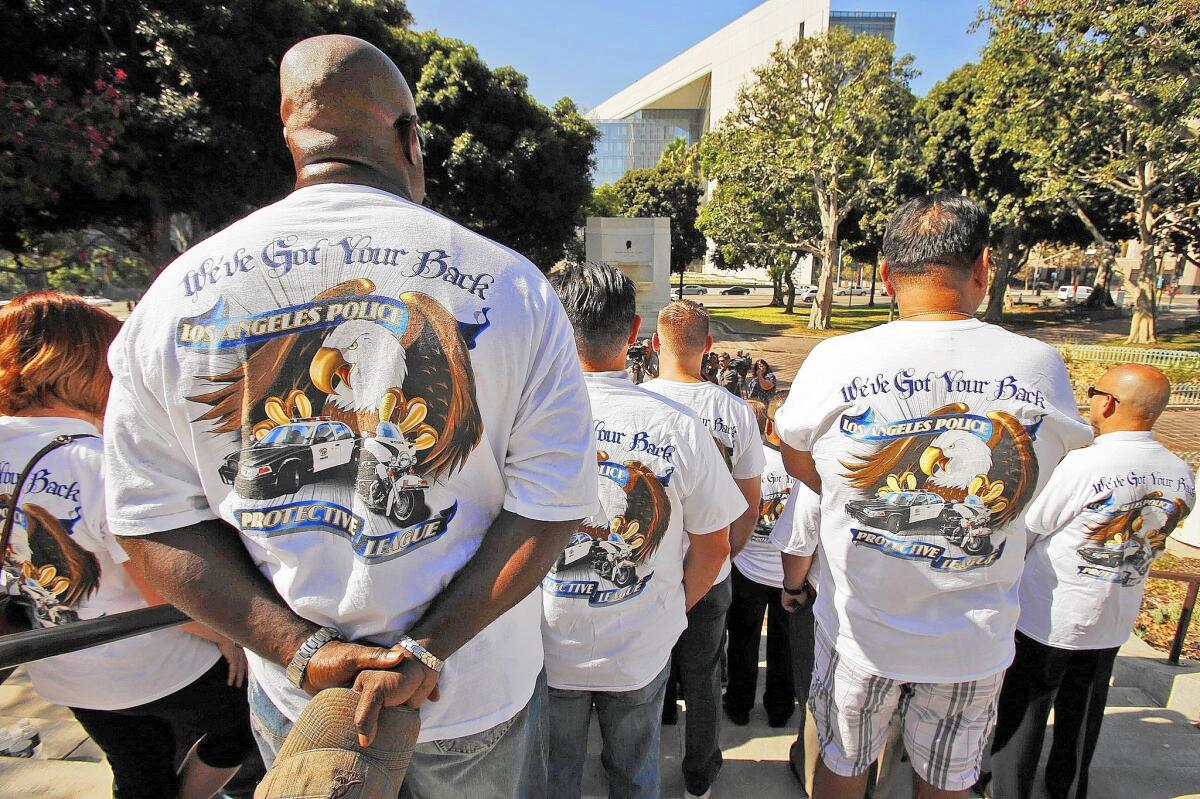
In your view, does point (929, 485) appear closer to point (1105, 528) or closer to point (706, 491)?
point (706, 491)

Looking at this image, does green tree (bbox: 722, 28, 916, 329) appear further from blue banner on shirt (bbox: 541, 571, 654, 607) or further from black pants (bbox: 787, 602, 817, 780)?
blue banner on shirt (bbox: 541, 571, 654, 607)

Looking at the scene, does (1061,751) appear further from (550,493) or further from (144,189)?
(144,189)

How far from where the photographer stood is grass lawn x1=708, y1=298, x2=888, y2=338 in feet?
84.5

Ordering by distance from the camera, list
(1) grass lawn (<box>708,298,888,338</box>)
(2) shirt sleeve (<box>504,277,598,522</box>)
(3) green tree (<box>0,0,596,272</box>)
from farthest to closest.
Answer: (1) grass lawn (<box>708,298,888,338</box>) → (3) green tree (<box>0,0,596,272</box>) → (2) shirt sleeve (<box>504,277,598,522</box>)

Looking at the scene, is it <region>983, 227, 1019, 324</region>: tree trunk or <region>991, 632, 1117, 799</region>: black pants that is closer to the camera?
<region>991, 632, 1117, 799</region>: black pants

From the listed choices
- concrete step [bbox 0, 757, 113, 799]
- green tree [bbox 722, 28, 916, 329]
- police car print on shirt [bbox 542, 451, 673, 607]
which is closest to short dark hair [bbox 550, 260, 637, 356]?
police car print on shirt [bbox 542, 451, 673, 607]

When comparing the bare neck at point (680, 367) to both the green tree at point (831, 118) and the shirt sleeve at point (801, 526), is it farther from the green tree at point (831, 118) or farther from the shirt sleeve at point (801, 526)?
the green tree at point (831, 118)

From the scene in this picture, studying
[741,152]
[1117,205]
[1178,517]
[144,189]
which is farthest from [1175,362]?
[144,189]

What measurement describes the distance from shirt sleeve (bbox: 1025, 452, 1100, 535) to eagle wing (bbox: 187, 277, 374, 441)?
2.44 m

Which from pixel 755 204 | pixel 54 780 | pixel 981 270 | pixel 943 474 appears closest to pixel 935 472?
pixel 943 474

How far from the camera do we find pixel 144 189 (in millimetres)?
9203

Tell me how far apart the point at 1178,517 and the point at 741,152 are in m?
22.1

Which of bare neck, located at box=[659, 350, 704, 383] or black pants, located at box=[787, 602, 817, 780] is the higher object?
bare neck, located at box=[659, 350, 704, 383]

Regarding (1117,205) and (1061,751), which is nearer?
(1061,751)
